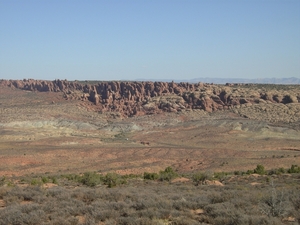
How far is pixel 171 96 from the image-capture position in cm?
9469

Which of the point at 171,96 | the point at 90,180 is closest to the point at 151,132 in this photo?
the point at 171,96

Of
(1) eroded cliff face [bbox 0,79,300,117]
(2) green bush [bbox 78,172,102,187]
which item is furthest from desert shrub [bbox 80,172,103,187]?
(1) eroded cliff face [bbox 0,79,300,117]

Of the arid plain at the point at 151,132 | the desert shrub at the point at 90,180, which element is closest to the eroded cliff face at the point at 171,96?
the arid plain at the point at 151,132

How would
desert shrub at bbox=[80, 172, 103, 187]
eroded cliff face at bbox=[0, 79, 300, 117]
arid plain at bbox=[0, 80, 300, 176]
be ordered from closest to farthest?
1. desert shrub at bbox=[80, 172, 103, 187]
2. arid plain at bbox=[0, 80, 300, 176]
3. eroded cliff face at bbox=[0, 79, 300, 117]

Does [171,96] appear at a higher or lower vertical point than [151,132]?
higher

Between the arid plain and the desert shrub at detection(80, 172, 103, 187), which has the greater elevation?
the desert shrub at detection(80, 172, 103, 187)

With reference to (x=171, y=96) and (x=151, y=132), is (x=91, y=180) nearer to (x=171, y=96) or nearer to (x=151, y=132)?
(x=151, y=132)

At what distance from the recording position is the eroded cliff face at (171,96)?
84.2 m

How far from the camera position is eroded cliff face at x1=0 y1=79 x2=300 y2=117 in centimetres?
8425

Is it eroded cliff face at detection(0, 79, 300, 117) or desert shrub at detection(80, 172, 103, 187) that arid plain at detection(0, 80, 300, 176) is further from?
desert shrub at detection(80, 172, 103, 187)

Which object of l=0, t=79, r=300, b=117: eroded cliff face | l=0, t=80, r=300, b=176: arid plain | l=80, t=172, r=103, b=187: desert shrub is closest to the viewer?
l=80, t=172, r=103, b=187: desert shrub

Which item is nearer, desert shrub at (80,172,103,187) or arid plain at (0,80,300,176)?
desert shrub at (80,172,103,187)

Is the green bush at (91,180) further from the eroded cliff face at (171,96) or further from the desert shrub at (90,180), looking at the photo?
the eroded cliff face at (171,96)

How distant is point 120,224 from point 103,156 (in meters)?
36.6
